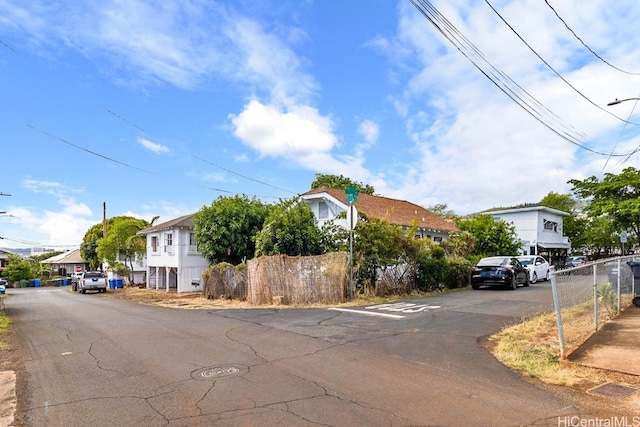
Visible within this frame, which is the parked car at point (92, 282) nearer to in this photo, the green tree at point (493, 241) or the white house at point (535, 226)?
the green tree at point (493, 241)

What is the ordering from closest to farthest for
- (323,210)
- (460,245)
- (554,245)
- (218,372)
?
(218,372), (460,245), (323,210), (554,245)

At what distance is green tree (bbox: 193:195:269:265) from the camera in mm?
23781

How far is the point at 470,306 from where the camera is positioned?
13633mm

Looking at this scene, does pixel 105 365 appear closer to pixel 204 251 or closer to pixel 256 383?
pixel 256 383

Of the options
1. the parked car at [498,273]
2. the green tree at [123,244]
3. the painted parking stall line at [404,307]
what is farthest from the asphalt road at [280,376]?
the green tree at [123,244]

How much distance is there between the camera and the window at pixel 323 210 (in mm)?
27328

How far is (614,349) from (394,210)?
23.1 metres

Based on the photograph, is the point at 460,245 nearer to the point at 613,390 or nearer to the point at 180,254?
the point at 180,254

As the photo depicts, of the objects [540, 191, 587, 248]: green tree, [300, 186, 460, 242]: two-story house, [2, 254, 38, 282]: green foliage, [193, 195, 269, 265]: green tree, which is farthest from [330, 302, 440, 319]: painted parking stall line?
[2, 254, 38, 282]: green foliage

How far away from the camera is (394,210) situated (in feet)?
97.9

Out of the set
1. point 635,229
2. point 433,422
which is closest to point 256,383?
point 433,422

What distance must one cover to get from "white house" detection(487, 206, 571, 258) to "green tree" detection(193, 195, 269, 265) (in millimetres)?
25106

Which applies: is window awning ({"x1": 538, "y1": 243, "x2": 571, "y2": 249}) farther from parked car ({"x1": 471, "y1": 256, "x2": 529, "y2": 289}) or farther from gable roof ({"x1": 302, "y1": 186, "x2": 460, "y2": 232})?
parked car ({"x1": 471, "y1": 256, "x2": 529, "y2": 289})

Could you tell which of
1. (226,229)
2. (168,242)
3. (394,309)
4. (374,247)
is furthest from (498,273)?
(168,242)
